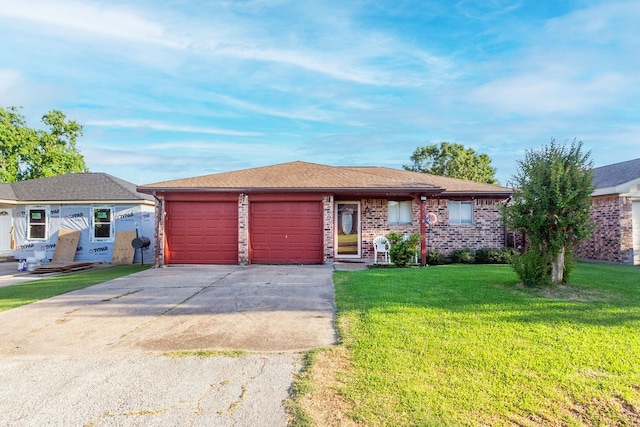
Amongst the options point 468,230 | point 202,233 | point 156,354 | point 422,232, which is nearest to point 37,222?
point 202,233

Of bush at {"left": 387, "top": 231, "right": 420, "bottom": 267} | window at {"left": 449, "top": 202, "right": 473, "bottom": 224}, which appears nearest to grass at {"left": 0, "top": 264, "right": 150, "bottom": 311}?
bush at {"left": 387, "top": 231, "right": 420, "bottom": 267}

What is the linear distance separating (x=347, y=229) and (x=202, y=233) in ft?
17.4

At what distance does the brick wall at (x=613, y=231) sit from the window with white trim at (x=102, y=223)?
18.8 m

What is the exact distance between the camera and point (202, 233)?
1327 cm

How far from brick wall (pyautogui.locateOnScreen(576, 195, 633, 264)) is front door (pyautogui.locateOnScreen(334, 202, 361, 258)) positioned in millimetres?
8419

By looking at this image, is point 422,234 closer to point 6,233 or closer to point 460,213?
point 460,213

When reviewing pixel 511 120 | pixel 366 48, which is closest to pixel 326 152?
pixel 511 120

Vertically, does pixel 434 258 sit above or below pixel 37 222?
below

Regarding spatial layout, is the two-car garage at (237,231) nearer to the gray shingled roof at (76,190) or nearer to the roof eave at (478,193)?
the gray shingled roof at (76,190)

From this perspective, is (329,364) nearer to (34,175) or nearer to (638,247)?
(638,247)

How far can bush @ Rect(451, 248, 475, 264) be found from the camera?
1378 centimetres

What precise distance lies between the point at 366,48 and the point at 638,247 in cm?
1218

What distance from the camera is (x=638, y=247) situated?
13805 mm

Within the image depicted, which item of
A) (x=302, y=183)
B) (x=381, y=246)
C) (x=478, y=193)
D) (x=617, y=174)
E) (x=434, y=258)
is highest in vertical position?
(x=617, y=174)
